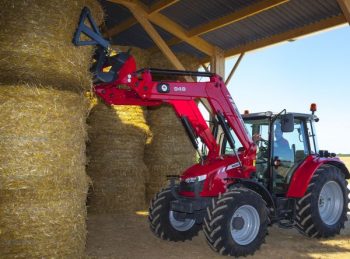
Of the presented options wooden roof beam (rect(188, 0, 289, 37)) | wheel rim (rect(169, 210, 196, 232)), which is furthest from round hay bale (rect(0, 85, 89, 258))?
wooden roof beam (rect(188, 0, 289, 37))

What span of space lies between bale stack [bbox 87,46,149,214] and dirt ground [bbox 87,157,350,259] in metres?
1.33

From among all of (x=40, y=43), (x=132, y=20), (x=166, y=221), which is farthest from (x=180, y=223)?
(x=132, y=20)

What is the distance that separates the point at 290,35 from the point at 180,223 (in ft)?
15.1

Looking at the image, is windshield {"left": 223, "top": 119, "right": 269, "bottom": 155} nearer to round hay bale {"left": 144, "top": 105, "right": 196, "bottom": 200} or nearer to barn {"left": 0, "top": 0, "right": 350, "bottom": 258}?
barn {"left": 0, "top": 0, "right": 350, "bottom": 258}

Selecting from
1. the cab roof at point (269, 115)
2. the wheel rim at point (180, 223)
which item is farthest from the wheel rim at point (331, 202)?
the wheel rim at point (180, 223)

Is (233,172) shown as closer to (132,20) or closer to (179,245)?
(179,245)

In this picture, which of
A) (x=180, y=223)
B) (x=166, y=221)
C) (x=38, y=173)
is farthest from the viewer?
(x=180, y=223)

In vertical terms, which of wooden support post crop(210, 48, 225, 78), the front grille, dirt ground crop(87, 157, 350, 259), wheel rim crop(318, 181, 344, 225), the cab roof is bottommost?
dirt ground crop(87, 157, 350, 259)

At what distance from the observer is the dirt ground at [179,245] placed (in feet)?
17.7

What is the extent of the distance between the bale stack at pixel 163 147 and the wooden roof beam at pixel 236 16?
43.5 inches

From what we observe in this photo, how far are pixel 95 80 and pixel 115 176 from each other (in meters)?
3.97

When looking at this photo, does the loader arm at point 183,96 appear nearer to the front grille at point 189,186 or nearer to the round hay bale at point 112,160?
the front grille at point 189,186

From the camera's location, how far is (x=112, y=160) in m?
8.62

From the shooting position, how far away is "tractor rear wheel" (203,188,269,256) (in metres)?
5.12
